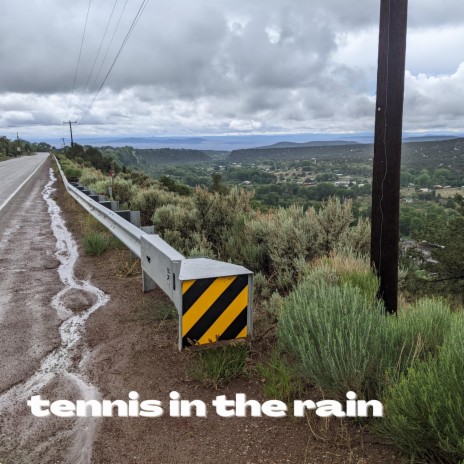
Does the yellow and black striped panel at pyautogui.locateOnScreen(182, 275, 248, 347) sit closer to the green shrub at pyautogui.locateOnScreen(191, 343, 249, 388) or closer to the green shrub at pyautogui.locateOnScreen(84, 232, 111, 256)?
the green shrub at pyautogui.locateOnScreen(191, 343, 249, 388)

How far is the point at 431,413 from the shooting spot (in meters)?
2.47

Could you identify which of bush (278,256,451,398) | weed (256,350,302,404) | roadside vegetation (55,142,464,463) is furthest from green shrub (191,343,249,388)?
bush (278,256,451,398)

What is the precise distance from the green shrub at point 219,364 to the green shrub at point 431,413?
137 cm

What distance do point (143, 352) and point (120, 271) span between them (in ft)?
9.80

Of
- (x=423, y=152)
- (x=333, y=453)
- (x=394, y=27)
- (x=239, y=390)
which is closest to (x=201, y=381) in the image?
(x=239, y=390)

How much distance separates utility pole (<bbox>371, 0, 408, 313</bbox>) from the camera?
434 centimetres

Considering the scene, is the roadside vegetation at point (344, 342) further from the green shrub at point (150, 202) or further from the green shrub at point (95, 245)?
the green shrub at point (150, 202)

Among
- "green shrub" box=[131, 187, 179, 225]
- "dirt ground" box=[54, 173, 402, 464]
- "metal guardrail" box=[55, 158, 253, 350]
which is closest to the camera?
"dirt ground" box=[54, 173, 402, 464]

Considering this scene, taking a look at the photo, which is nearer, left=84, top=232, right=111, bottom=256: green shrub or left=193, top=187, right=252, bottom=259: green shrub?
left=84, top=232, right=111, bottom=256: green shrub

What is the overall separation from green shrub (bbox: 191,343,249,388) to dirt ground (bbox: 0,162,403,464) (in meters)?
0.07

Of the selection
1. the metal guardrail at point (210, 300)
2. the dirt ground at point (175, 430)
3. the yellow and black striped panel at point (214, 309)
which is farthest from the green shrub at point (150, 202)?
the yellow and black striped panel at point (214, 309)

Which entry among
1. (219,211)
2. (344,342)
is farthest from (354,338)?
(219,211)

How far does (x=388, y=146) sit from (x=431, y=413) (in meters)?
2.69

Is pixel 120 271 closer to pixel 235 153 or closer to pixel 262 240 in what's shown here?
pixel 262 240
